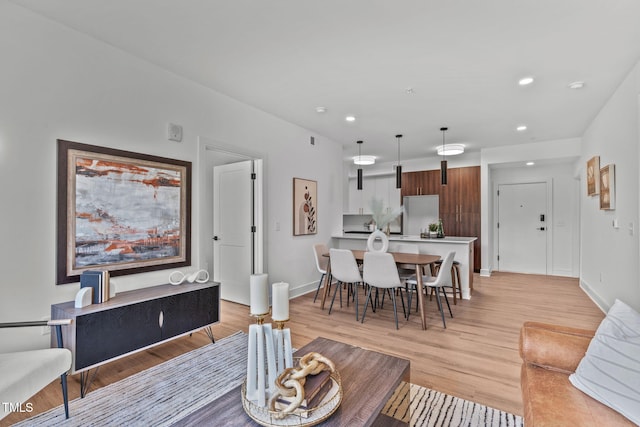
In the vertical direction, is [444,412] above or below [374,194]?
below

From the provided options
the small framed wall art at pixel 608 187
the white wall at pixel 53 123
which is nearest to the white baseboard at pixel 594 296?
the small framed wall art at pixel 608 187

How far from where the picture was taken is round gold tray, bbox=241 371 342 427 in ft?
3.89

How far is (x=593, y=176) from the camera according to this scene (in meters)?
4.20

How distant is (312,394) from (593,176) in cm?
484

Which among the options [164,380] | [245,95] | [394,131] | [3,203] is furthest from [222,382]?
[394,131]

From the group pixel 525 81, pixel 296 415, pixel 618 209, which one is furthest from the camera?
pixel 618 209

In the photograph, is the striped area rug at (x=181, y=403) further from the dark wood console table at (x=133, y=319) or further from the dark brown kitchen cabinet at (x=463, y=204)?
the dark brown kitchen cabinet at (x=463, y=204)

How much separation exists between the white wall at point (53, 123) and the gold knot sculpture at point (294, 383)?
1989mm

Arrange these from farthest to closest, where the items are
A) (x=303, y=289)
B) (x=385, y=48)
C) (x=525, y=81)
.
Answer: (x=303, y=289) < (x=525, y=81) < (x=385, y=48)

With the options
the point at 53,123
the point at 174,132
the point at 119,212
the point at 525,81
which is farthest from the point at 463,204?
the point at 53,123

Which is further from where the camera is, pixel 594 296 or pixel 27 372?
pixel 594 296

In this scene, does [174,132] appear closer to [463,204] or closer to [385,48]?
[385,48]

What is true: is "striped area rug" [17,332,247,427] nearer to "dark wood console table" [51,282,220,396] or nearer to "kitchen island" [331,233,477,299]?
"dark wood console table" [51,282,220,396]

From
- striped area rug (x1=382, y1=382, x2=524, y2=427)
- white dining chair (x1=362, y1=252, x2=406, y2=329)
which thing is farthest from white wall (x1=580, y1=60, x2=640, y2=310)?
white dining chair (x1=362, y1=252, x2=406, y2=329)
